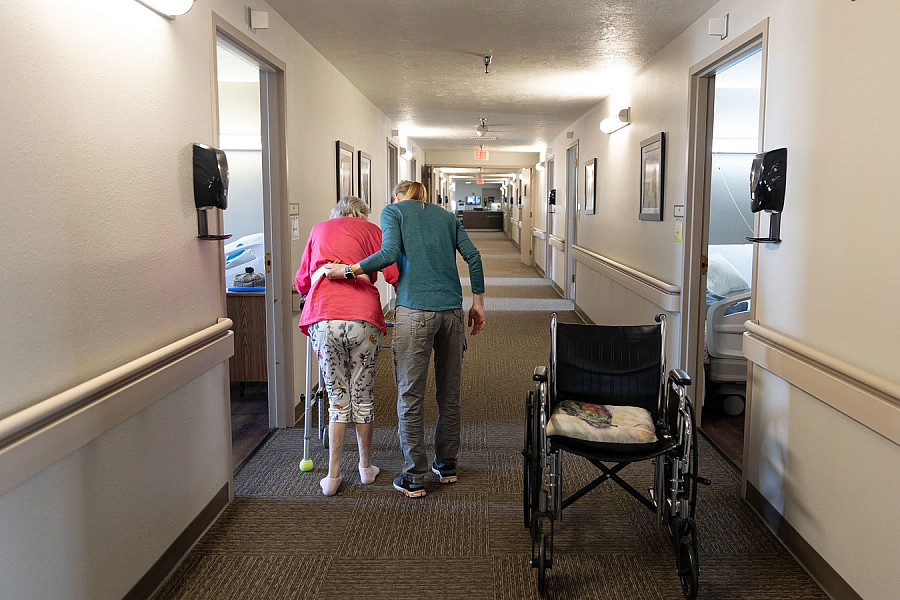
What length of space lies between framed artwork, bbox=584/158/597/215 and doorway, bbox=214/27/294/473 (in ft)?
12.2

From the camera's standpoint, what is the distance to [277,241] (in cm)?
420

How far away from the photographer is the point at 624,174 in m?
6.42

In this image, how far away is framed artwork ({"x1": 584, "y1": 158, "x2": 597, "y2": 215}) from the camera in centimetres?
794

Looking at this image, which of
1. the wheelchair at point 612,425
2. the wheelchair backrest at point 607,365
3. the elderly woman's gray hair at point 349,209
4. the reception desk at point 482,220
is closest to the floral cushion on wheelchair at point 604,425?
the wheelchair at point 612,425

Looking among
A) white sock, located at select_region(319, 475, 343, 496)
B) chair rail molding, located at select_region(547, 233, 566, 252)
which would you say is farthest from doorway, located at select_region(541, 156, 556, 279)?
white sock, located at select_region(319, 475, 343, 496)

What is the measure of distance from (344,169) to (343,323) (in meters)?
3.10

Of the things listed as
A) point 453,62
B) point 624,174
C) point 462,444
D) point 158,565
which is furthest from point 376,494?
point 624,174

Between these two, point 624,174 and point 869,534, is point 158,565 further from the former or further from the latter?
point 624,174

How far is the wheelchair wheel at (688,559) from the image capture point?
92.4 inches

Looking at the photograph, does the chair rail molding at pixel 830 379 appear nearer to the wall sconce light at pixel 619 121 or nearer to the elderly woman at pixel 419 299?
the elderly woman at pixel 419 299

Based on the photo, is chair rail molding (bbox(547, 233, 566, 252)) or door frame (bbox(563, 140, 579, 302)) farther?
chair rail molding (bbox(547, 233, 566, 252))

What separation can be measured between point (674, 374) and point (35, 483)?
212 centimetres

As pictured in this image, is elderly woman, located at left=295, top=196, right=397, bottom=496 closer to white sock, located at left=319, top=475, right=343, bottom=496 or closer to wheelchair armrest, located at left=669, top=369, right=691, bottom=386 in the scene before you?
white sock, located at left=319, top=475, right=343, bottom=496

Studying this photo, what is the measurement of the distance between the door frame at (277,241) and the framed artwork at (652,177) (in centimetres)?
264
